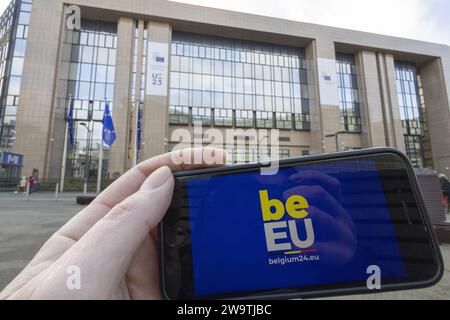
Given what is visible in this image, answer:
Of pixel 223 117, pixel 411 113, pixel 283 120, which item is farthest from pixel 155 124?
pixel 411 113

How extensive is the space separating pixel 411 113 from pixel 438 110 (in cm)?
443

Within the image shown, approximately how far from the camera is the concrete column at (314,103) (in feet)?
103

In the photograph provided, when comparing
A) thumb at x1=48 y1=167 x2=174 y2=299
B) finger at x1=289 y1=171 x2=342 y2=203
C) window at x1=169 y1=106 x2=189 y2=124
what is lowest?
thumb at x1=48 y1=167 x2=174 y2=299

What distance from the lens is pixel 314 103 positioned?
107 ft

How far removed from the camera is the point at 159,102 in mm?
27672

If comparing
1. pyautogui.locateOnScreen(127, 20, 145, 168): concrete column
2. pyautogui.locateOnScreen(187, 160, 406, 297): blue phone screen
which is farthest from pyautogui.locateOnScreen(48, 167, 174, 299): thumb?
pyautogui.locateOnScreen(127, 20, 145, 168): concrete column

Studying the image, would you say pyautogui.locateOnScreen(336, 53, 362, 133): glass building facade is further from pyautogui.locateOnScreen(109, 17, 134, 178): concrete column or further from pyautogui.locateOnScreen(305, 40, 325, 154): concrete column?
pyautogui.locateOnScreen(109, 17, 134, 178): concrete column

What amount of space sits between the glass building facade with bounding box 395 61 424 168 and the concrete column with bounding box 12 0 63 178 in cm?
4611

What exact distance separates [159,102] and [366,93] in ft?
93.6

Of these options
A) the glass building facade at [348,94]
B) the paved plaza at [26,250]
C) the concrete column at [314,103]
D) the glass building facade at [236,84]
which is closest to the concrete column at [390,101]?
the glass building facade at [348,94]

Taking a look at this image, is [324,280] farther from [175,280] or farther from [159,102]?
[159,102]

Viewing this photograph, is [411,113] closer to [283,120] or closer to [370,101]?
[370,101]

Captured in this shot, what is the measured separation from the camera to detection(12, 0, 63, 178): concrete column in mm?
24391
